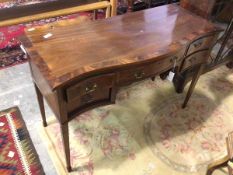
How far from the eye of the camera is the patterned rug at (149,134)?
1.59m

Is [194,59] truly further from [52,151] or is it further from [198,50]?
[52,151]

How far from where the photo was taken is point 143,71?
4.13 ft

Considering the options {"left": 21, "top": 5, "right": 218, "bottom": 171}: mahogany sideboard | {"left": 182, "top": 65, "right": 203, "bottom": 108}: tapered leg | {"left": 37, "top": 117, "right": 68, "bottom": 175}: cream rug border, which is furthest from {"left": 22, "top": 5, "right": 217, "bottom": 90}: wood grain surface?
{"left": 37, "top": 117, "right": 68, "bottom": 175}: cream rug border

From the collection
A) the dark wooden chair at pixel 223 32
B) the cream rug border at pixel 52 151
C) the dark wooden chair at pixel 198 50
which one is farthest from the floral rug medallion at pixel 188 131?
the cream rug border at pixel 52 151

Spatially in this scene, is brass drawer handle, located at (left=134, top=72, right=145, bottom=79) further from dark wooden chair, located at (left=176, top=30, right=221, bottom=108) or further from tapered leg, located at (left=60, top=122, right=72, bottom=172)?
tapered leg, located at (left=60, top=122, right=72, bottom=172)


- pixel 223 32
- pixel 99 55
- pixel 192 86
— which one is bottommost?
pixel 192 86

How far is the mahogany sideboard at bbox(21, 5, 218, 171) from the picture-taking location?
1.07 m

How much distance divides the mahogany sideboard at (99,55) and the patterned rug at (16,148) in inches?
10.5

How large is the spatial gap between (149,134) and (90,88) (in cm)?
85

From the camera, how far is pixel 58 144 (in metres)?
1.66

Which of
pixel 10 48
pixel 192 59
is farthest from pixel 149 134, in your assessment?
pixel 10 48

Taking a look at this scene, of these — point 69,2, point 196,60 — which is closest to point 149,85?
point 196,60

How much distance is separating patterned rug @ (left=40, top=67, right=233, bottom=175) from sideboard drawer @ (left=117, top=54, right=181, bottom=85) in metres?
0.64

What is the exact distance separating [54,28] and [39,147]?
0.84 meters
